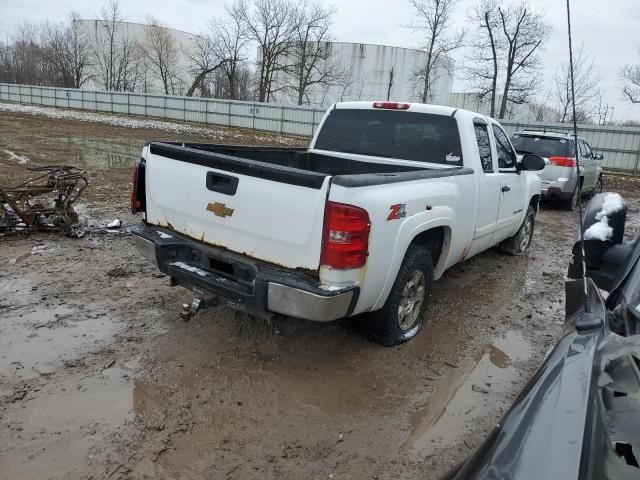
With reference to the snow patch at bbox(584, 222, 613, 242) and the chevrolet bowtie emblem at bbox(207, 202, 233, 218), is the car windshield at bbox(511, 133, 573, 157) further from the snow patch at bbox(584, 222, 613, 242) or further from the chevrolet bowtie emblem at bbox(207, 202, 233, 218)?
the chevrolet bowtie emblem at bbox(207, 202, 233, 218)

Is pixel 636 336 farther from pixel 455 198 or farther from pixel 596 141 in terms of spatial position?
pixel 596 141

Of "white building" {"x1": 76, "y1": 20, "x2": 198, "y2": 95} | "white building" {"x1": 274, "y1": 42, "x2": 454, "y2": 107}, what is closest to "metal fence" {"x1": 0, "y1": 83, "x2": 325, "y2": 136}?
"white building" {"x1": 274, "y1": 42, "x2": 454, "y2": 107}

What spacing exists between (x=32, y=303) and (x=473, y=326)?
13.4 feet

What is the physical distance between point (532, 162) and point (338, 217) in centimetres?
362

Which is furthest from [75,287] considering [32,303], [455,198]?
[455,198]

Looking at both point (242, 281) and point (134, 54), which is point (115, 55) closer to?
point (134, 54)

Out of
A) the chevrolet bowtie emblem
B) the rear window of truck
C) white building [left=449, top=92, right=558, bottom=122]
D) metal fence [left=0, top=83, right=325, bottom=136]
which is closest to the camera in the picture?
the chevrolet bowtie emblem

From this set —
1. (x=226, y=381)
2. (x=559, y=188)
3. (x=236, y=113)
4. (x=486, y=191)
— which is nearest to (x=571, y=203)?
(x=559, y=188)

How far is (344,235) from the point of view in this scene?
3.01 metres

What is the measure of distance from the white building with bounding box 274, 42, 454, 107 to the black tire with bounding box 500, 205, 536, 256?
43058mm

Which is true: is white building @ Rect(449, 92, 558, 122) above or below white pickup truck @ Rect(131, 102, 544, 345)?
above

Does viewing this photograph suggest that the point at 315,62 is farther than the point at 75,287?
Yes

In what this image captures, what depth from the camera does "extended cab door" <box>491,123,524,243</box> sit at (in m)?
5.42

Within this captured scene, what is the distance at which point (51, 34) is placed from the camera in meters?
63.2
